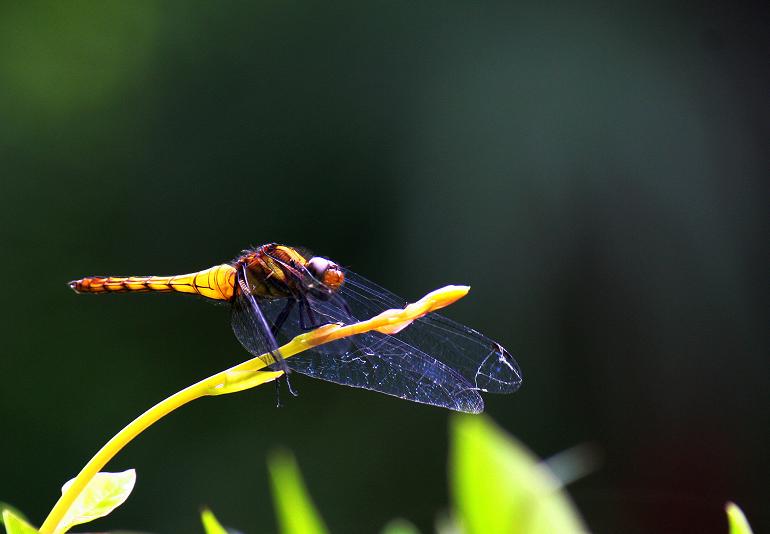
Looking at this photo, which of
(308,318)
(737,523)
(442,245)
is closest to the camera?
(737,523)

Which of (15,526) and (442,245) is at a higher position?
A: (15,526)

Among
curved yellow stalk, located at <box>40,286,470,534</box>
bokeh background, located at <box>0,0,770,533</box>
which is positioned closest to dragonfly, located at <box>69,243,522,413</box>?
curved yellow stalk, located at <box>40,286,470,534</box>

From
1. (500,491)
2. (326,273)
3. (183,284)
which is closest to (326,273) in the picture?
(326,273)

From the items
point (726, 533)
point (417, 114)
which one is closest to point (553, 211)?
point (417, 114)

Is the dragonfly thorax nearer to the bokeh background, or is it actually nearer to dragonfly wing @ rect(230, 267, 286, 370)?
dragonfly wing @ rect(230, 267, 286, 370)

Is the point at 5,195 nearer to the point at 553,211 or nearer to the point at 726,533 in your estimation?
the point at 553,211

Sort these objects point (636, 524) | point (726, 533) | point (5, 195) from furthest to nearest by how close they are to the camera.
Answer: point (726, 533) → point (5, 195) → point (636, 524)

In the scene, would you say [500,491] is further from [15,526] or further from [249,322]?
[249,322]
